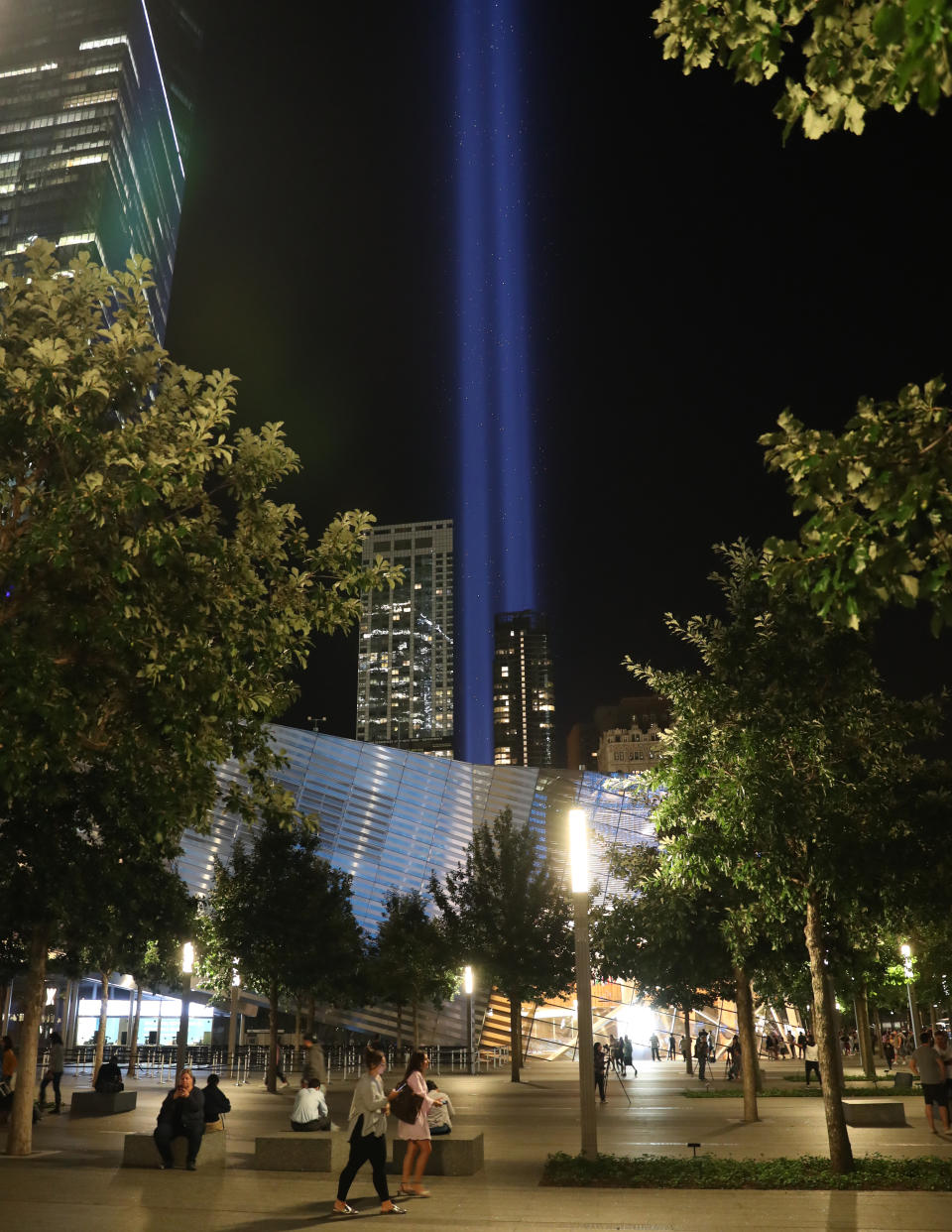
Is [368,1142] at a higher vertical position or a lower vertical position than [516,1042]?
lower

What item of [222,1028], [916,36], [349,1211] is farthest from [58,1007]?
[916,36]

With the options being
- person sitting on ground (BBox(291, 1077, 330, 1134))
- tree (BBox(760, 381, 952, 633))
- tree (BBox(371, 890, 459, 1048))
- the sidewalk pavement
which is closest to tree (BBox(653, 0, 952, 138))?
tree (BBox(760, 381, 952, 633))

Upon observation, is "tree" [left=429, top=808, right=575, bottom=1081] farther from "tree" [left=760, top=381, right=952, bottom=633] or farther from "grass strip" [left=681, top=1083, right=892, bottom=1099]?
"tree" [left=760, top=381, right=952, bottom=633]

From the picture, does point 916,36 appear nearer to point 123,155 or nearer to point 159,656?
point 159,656

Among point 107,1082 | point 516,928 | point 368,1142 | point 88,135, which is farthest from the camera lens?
point 88,135

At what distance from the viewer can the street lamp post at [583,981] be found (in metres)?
13.0

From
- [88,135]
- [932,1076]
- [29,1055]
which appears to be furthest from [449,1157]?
[88,135]

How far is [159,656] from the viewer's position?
10.1m

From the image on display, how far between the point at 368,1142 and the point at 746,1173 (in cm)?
469

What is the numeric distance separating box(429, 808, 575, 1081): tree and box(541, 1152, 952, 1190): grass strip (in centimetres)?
2536

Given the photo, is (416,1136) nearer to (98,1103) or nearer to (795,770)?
(795,770)

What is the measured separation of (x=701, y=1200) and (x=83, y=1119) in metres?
15.9

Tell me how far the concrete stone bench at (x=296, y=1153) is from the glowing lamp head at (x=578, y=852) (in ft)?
16.1

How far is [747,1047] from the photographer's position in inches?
855
